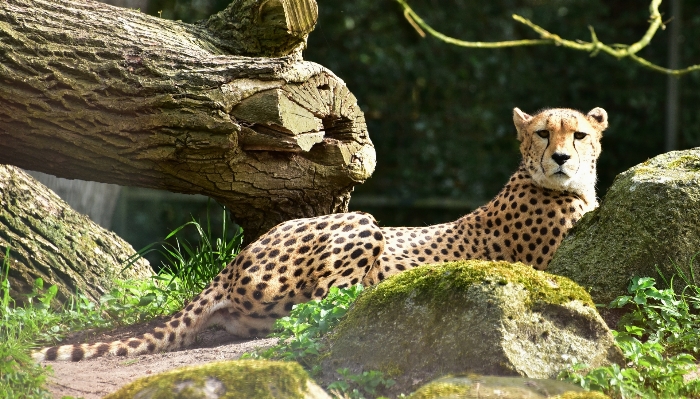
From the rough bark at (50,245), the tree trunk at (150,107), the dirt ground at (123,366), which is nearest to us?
the dirt ground at (123,366)

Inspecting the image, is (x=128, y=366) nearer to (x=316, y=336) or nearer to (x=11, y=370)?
(x=11, y=370)

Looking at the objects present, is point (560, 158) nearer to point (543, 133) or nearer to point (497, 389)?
point (543, 133)

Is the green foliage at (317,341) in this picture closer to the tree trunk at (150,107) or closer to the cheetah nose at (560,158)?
the tree trunk at (150,107)

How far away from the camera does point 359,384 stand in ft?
9.70

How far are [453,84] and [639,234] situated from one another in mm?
5733

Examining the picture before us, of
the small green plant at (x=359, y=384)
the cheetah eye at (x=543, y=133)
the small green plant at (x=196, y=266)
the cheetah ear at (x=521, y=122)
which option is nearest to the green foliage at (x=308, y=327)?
the small green plant at (x=359, y=384)

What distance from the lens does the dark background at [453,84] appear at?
9047 mm

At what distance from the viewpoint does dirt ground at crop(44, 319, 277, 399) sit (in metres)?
3.14

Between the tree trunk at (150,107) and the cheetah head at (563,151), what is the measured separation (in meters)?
1.16

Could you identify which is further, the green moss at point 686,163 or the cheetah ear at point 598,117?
the cheetah ear at point 598,117

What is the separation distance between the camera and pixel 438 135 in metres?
9.28

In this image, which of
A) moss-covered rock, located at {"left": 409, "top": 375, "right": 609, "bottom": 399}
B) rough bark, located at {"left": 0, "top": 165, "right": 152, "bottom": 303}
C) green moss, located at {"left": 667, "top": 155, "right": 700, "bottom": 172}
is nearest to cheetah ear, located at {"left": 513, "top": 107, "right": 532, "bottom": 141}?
green moss, located at {"left": 667, "top": 155, "right": 700, "bottom": 172}

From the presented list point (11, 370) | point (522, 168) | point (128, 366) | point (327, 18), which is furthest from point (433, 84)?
point (11, 370)

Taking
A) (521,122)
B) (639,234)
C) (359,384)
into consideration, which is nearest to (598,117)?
(521,122)
